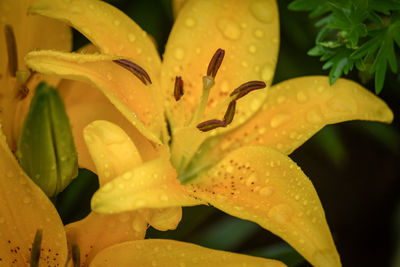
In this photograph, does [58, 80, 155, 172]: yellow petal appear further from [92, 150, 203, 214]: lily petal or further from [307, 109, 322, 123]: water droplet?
[307, 109, 322, 123]: water droplet

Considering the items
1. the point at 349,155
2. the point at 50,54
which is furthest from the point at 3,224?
the point at 349,155

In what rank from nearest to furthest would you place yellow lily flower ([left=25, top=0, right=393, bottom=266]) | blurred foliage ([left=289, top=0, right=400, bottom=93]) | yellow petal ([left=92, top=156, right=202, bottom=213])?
yellow petal ([left=92, top=156, right=202, bottom=213]) < yellow lily flower ([left=25, top=0, right=393, bottom=266]) < blurred foliage ([left=289, top=0, right=400, bottom=93])

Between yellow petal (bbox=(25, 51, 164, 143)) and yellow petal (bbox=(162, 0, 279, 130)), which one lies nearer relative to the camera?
yellow petal (bbox=(25, 51, 164, 143))

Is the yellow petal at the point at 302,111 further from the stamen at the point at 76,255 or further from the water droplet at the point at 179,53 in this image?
the stamen at the point at 76,255

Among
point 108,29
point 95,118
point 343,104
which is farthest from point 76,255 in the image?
point 343,104

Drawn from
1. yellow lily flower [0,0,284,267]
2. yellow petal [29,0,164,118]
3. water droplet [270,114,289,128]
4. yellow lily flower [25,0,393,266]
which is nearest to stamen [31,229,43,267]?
yellow lily flower [0,0,284,267]

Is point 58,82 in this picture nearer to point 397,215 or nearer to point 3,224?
point 3,224
